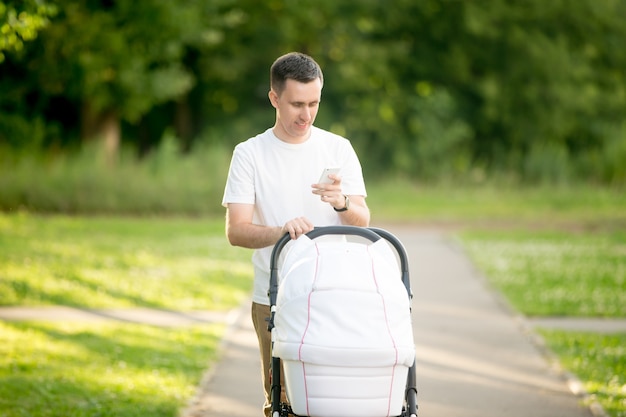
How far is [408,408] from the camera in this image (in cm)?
410

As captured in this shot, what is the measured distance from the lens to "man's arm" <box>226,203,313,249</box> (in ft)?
13.9

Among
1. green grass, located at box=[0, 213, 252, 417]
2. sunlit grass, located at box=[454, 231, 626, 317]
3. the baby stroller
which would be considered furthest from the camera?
sunlit grass, located at box=[454, 231, 626, 317]

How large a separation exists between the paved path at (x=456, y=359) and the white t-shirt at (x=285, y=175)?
247 centimetres

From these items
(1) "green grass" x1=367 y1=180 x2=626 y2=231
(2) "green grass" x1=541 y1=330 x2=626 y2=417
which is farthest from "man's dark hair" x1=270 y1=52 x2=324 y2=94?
(1) "green grass" x1=367 y1=180 x2=626 y2=231

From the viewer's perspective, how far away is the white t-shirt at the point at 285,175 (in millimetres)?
4410

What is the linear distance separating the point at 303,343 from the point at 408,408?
648 millimetres

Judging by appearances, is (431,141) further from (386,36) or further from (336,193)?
(336,193)

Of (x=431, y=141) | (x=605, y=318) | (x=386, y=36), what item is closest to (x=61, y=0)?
(x=605, y=318)

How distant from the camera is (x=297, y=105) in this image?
4273mm

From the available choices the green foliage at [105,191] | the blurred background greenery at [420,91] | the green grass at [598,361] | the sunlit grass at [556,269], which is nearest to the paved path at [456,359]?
the green grass at [598,361]

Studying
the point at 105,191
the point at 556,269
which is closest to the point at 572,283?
the point at 556,269

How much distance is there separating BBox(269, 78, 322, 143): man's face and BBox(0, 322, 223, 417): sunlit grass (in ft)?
9.47

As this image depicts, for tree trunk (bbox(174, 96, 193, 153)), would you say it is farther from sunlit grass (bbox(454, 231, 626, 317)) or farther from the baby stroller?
the baby stroller

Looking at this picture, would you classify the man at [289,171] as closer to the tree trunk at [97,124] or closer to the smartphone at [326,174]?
the smartphone at [326,174]
